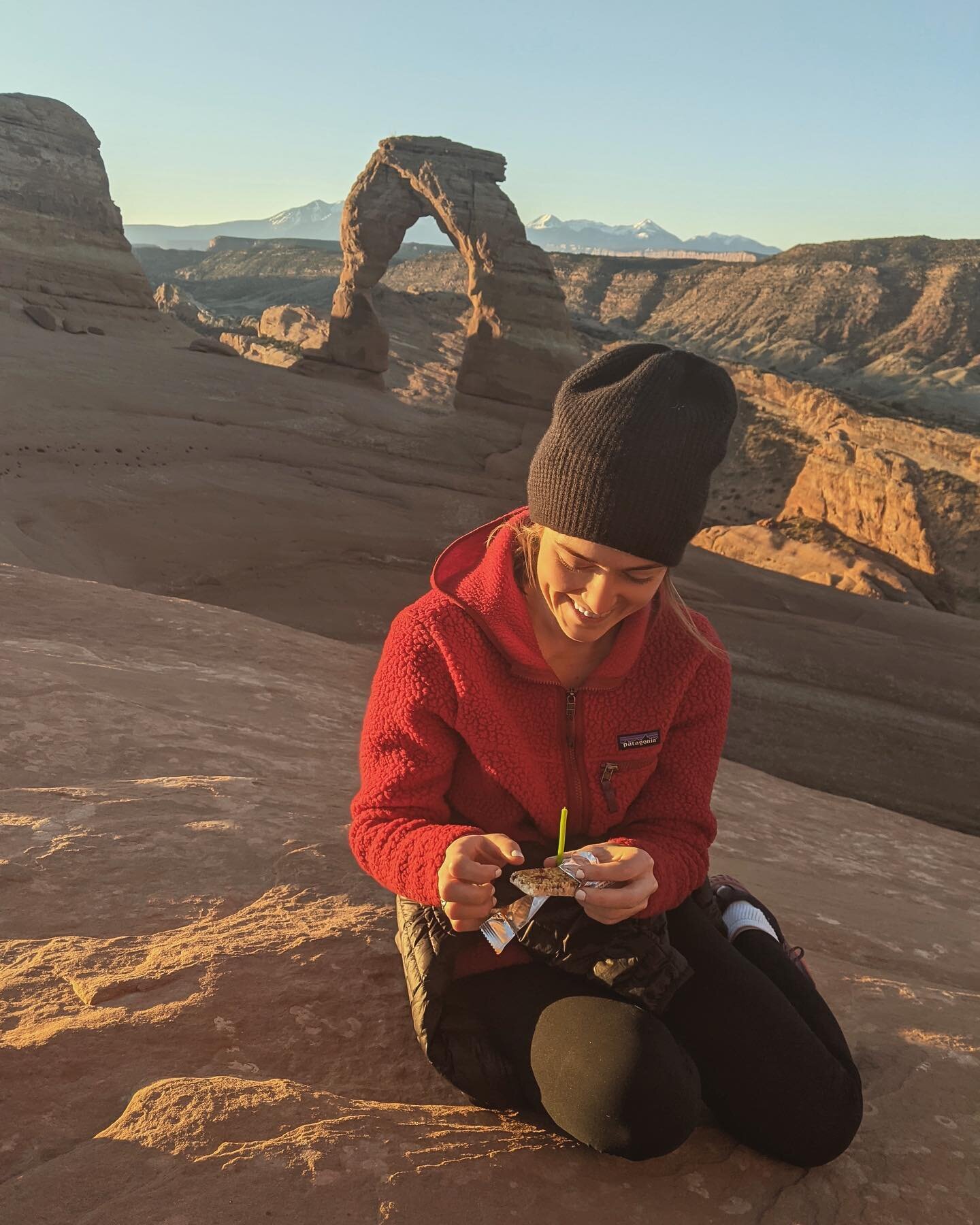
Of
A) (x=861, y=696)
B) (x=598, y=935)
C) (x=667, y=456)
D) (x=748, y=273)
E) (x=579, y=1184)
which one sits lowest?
(x=861, y=696)

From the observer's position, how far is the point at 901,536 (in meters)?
14.7

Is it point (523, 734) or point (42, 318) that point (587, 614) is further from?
point (42, 318)

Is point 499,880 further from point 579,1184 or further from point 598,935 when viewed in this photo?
point 579,1184

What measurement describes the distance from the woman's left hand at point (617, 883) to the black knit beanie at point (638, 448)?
531 mm

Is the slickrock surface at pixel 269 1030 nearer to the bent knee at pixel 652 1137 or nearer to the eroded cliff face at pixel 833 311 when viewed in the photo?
the bent knee at pixel 652 1137

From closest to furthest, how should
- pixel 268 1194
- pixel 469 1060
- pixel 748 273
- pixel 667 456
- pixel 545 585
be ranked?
1. pixel 268 1194
2. pixel 469 1060
3. pixel 667 456
4. pixel 545 585
5. pixel 748 273

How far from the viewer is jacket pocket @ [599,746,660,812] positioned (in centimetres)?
180

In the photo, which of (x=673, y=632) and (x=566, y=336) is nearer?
(x=673, y=632)

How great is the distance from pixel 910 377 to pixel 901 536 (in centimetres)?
2019

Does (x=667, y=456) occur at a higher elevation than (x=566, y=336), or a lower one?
lower

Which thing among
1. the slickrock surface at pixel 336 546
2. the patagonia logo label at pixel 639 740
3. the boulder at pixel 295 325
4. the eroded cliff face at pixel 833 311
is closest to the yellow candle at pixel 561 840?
the patagonia logo label at pixel 639 740

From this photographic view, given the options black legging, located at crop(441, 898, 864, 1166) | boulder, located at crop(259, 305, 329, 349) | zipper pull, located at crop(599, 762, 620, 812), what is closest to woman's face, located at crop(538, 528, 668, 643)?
zipper pull, located at crop(599, 762, 620, 812)

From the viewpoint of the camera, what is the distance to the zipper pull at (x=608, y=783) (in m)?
1.79

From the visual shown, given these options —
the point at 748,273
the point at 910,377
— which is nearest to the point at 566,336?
the point at 910,377
